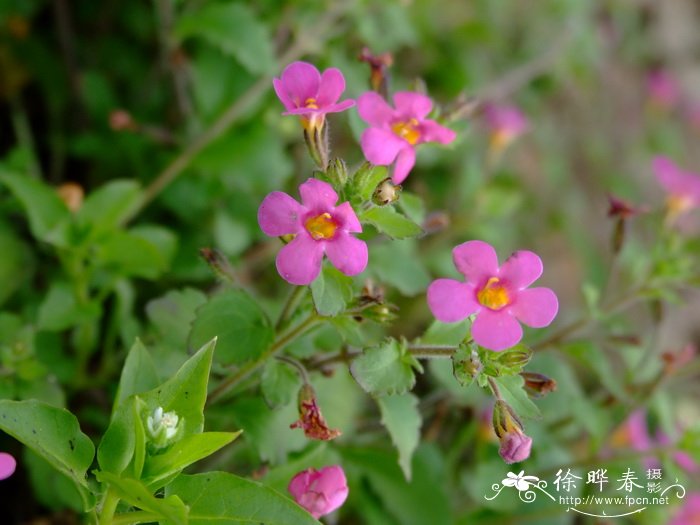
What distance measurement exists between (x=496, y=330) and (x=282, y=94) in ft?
1.22

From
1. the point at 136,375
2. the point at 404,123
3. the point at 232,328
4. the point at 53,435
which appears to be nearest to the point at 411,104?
the point at 404,123

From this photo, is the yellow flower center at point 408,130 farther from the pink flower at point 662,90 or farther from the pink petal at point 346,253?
the pink flower at point 662,90

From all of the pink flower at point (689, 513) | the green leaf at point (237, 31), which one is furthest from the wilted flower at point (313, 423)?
the pink flower at point (689, 513)

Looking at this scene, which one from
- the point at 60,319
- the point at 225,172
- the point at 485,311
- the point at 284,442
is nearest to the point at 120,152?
the point at 225,172

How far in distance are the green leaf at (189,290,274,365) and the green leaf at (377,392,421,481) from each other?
6.9 inches

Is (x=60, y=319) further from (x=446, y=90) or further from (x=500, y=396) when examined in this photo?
(x=446, y=90)

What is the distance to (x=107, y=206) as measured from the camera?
130cm

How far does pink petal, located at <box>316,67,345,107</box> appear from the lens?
3.03 feet

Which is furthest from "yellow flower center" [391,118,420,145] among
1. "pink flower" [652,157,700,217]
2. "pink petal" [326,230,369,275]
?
"pink flower" [652,157,700,217]

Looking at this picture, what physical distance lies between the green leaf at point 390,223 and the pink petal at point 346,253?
0.23ft

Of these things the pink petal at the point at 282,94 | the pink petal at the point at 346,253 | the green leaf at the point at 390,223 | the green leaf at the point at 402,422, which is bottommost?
the green leaf at the point at 402,422

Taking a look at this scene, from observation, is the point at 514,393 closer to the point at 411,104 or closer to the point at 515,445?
the point at 515,445

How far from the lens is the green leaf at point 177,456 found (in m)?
0.82

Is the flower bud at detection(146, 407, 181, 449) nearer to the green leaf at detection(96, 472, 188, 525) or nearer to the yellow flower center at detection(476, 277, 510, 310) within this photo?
the green leaf at detection(96, 472, 188, 525)
